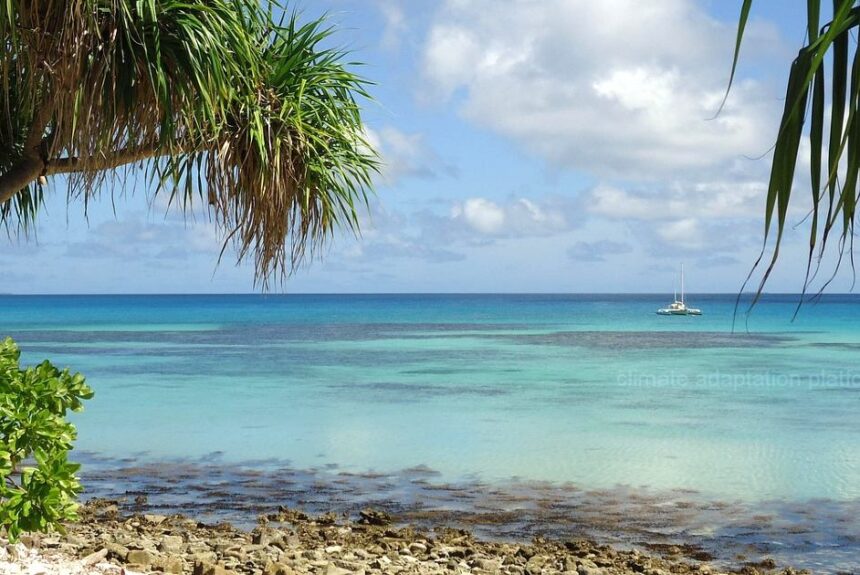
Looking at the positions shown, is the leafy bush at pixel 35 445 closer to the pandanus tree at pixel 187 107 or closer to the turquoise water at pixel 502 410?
the pandanus tree at pixel 187 107

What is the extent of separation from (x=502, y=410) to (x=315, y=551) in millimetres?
8063

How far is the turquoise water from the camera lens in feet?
29.4

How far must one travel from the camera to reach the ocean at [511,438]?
6.89 meters

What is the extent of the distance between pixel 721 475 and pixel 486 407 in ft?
17.1

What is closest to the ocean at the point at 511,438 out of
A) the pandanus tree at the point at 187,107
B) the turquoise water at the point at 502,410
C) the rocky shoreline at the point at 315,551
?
the turquoise water at the point at 502,410

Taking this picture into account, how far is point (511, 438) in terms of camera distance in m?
10.6

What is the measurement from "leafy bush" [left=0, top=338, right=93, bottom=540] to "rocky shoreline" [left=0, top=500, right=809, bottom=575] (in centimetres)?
67

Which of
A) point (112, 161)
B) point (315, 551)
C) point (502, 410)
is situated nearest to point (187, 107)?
point (112, 161)

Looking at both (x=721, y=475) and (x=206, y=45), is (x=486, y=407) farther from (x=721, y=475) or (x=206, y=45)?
(x=206, y=45)

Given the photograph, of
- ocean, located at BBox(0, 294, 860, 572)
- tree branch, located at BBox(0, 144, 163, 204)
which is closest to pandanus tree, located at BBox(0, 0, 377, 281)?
tree branch, located at BBox(0, 144, 163, 204)

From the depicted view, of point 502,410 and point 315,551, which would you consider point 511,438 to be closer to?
point 502,410

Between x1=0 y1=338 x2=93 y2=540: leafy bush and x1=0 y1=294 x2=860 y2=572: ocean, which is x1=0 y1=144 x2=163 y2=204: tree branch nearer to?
x1=0 y1=338 x2=93 y2=540: leafy bush

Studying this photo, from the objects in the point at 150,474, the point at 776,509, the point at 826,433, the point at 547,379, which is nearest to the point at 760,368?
the point at 547,379

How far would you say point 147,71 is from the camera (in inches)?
170
